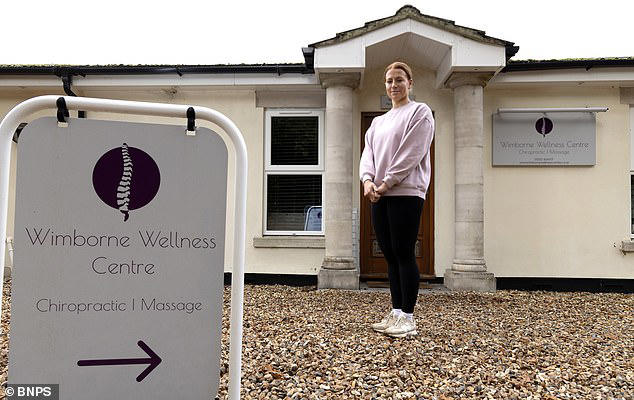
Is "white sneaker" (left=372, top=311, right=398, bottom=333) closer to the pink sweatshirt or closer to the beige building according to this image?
the pink sweatshirt

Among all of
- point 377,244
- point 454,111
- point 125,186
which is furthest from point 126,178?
point 454,111

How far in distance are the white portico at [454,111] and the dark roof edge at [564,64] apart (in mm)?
310

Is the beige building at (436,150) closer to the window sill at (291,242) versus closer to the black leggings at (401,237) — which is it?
the window sill at (291,242)

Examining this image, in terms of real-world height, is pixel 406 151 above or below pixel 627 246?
above

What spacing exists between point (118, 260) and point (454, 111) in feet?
16.7

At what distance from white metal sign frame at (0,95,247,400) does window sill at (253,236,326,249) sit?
14.2 ft

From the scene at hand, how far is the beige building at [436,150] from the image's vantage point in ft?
17.5

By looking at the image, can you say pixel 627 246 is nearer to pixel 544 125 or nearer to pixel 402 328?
pixel 544 125

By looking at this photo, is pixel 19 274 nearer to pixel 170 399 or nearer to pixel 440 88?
pixel 170 399

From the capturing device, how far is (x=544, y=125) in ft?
18.9

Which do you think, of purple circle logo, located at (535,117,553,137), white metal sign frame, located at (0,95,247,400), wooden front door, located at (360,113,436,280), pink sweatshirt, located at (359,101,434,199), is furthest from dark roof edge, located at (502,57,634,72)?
white metal sign frame, located at (0,95,247,400)

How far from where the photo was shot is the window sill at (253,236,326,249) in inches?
229

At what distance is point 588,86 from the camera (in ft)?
18.7

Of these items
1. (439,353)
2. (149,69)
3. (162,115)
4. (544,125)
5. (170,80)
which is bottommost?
(439,353)
